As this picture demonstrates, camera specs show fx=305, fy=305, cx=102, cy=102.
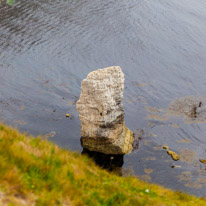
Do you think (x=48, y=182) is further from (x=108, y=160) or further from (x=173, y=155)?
(x=173, y=155)

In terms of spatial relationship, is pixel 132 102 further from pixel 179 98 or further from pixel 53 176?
pixel 53 176

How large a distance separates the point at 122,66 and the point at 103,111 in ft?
59.1

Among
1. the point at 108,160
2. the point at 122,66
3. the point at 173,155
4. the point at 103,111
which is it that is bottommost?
the point at 108,160

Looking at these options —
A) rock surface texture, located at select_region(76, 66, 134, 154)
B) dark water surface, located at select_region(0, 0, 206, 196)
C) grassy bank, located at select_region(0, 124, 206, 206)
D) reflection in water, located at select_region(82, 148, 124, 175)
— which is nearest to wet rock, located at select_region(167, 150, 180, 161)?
dark water surface, located at select_region(0, 0, 206, 196)

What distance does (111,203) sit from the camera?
38.1 feet

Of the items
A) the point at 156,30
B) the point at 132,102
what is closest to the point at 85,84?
the point at 132,102

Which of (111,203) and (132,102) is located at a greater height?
(111,203)

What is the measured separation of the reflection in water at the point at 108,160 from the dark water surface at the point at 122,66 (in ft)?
1.70

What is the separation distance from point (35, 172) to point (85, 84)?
1301cm

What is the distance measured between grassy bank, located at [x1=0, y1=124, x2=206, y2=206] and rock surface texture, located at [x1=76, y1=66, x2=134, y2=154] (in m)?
9.88

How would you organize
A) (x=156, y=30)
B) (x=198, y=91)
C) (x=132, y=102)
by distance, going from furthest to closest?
(x=156, y=30), (x=198, y=91), (x=132, y=102)

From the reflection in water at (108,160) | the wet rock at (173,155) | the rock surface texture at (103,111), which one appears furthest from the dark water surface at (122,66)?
the rock surface texture at (103,111)

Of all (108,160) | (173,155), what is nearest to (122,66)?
(173,155)

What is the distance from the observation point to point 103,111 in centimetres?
2380
